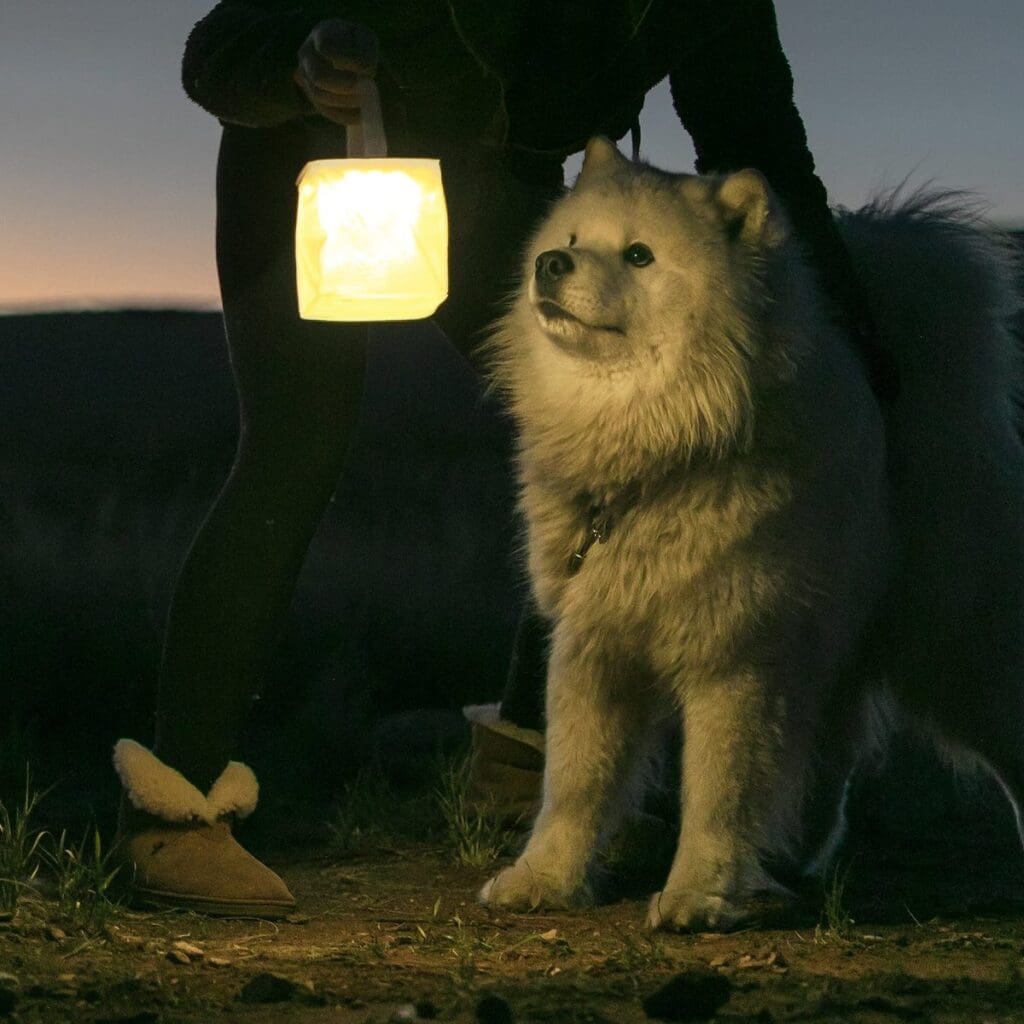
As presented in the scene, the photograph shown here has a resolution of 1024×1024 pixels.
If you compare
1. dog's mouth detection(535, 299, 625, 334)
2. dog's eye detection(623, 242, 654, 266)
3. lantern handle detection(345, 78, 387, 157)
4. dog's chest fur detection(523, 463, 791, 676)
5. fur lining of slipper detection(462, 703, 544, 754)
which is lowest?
fur lining of slipper detection(462, 703, 544, 754)

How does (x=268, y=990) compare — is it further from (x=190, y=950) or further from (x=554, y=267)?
(x=554, y=267)

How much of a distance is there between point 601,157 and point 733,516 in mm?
808

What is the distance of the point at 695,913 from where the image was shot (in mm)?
3232

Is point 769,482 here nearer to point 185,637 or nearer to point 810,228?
point 810,228

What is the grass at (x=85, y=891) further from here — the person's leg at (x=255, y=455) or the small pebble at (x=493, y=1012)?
the small pebble at (x=493, y=1012)

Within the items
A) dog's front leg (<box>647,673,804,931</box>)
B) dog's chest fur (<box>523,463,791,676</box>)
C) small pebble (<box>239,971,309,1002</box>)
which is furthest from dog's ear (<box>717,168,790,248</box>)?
small pebble (<box>239,971,309,1002</box>)

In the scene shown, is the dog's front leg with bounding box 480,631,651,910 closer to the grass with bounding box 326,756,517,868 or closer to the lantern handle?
the grass with bounding box 326,756,517,868

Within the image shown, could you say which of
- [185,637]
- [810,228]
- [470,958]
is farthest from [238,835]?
[810,228]

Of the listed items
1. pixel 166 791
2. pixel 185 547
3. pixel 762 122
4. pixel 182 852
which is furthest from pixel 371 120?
pixel 185 547

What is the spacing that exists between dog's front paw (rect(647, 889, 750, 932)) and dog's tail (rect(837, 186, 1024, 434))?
3.76ft

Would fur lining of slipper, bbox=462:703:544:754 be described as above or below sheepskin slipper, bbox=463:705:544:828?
above

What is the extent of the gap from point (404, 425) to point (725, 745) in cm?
400

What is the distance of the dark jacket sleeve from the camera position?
3074 millimetres

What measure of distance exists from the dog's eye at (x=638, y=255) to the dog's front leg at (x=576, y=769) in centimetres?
77
